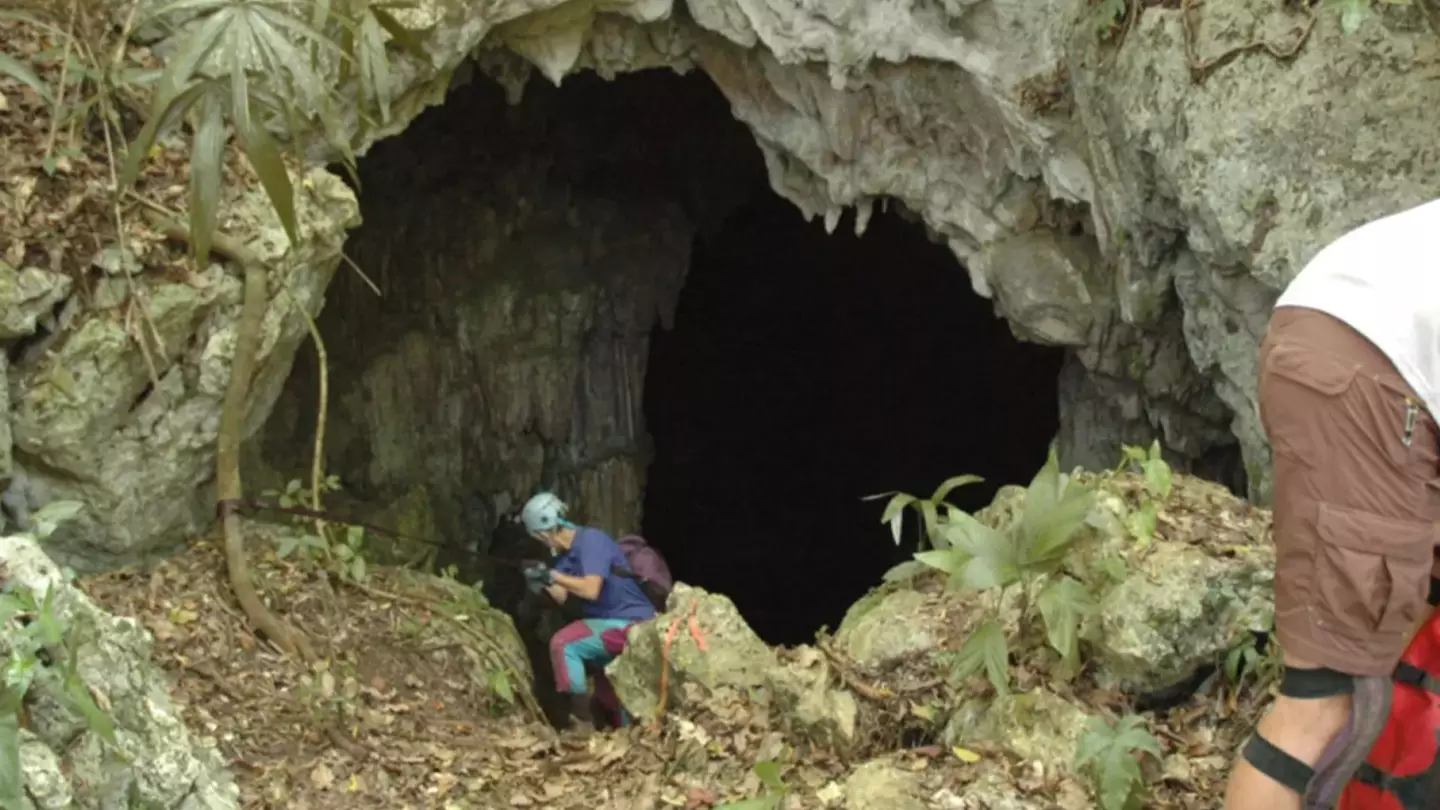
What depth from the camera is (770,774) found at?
3.01 metres

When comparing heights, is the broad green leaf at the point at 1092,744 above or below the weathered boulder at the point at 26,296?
below

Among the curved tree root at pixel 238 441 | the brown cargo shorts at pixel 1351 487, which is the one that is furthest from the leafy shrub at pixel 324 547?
the brown cargo shorts at pixel 1351 487

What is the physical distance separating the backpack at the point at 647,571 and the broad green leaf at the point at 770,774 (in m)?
2.25

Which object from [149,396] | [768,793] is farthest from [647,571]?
[768,793]

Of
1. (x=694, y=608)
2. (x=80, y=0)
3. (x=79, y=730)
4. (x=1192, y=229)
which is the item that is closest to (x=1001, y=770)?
(x=694, y=608)

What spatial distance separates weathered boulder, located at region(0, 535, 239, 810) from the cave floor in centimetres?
57

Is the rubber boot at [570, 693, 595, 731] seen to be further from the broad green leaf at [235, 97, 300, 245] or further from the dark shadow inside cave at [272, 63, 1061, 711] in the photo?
the broad green leaf at [235, 97, 300, 245]

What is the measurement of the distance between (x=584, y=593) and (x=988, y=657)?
2.45m

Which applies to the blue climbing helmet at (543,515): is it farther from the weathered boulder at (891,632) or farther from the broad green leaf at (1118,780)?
the broad green leaf at (1118,780)

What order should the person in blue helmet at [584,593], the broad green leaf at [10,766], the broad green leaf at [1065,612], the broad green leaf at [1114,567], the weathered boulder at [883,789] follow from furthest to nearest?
the person in blue helmet at [584,593] → the broad green leaf at [1114,567] → the broad green leaf at [1065,612] → the weathered boulder at [883,789] → the broad green leaf at [10,766]

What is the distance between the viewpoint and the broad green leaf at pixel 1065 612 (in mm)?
3113

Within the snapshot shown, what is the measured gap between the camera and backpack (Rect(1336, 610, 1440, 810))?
198cm

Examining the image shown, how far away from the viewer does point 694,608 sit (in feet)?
12.9

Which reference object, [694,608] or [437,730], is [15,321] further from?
[694,608]
